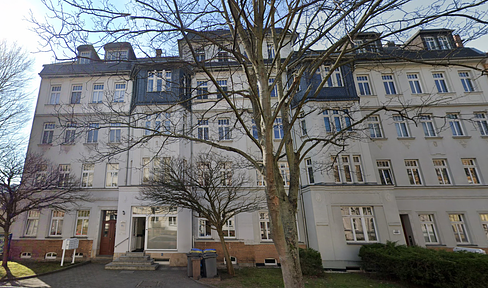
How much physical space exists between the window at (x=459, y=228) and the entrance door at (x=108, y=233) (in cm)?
2081

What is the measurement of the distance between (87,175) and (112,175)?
1.76m

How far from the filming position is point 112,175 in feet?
51.7

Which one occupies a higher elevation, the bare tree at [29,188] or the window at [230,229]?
the bare tree at [29,188]

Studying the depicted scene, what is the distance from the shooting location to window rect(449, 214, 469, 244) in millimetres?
13945

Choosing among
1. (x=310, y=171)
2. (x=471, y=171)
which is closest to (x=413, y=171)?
(x=471, y=171)

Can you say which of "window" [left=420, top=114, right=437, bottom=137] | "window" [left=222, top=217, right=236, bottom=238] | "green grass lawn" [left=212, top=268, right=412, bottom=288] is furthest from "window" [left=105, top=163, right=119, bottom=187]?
"window" [left=420, top=114, right=437, bottom=137]

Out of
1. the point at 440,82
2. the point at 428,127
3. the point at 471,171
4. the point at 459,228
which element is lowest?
the point at 459,228

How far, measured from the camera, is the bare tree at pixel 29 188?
448 inches

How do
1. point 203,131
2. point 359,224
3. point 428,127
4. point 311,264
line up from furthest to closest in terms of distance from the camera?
point 203,131, point 428,127, point 359,224, point 311,264

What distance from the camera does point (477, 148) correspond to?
50.6 feet

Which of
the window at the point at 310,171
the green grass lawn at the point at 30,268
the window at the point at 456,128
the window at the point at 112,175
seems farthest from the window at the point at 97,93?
the window at the point at 456,128

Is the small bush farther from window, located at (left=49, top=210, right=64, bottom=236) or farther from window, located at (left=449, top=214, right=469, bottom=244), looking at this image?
window, located at (left=49, top=210, right=64, bottom=236)

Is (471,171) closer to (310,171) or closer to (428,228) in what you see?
(428,228)

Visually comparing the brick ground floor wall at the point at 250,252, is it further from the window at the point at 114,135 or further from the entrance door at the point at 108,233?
the window at the point at 114,135
